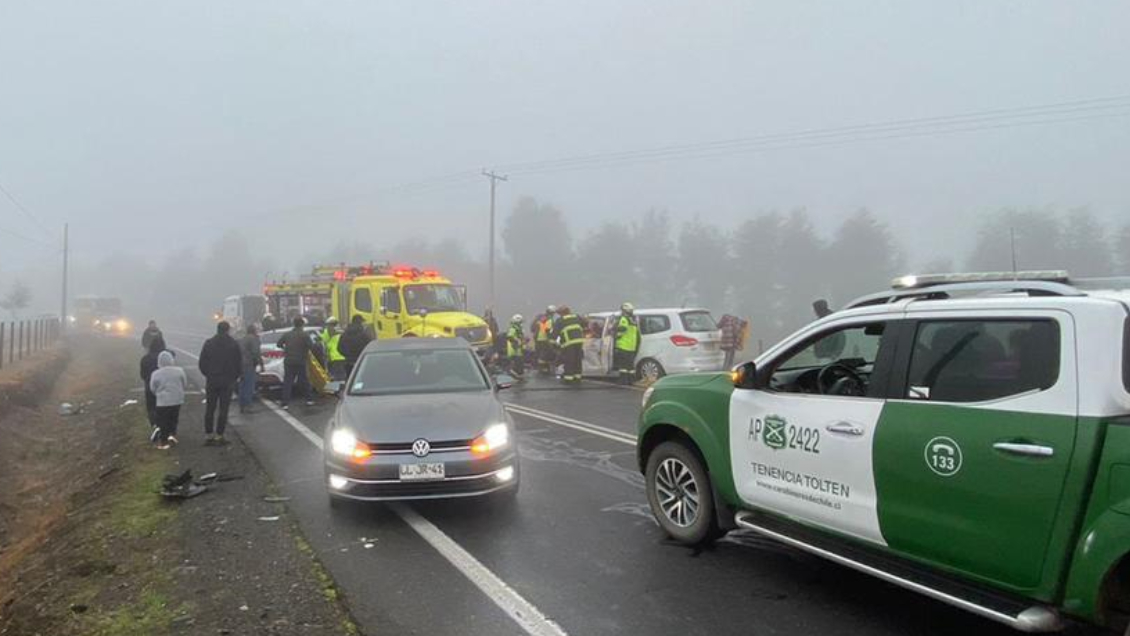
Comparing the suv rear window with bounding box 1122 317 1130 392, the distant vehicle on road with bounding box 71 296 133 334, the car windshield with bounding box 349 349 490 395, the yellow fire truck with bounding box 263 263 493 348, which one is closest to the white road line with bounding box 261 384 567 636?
the car windshield with bounding box 349 349 490 395

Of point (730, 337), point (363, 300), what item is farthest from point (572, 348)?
point (363, 300)

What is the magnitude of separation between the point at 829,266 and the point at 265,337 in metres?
79.8

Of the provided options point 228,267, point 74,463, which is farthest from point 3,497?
point 228,267

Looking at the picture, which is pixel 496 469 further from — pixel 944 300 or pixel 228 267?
pixel 228 267

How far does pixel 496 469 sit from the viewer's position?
20.9 feet

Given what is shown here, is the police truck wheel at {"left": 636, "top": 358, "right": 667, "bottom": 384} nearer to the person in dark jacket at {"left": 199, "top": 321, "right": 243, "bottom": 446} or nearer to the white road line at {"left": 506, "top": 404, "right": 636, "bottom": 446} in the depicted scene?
the white road line at {"left": 506, "top": 404, "right": 636, "bottom": 446}

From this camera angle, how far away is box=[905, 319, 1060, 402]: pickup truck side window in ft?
11.3

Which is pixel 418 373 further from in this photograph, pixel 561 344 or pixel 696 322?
pixel 561 344

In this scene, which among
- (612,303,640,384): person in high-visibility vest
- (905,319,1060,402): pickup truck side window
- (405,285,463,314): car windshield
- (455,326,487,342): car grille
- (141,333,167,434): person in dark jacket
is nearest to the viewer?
(905,319,1060,402): pickup truck side window

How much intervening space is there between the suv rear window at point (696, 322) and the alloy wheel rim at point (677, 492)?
396 inches

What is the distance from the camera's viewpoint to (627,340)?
53.1ft

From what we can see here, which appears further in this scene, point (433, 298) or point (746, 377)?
point (433, 298)

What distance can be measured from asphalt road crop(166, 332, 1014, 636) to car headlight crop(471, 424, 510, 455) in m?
0.58

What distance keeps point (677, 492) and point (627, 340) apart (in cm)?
1062
